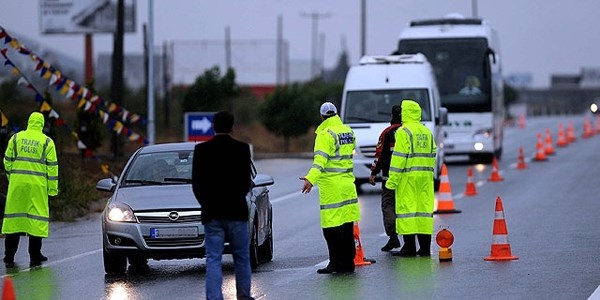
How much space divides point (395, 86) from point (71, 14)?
84.0 feet

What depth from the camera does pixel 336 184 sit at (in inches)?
564

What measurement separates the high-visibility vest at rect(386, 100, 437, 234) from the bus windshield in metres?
20.9

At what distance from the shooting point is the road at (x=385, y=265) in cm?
1323

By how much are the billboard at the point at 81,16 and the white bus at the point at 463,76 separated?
16602 mm

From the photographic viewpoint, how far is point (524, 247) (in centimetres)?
1692

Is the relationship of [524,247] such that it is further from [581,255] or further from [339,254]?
[339,254]

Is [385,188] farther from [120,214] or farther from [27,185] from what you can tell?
[27,185]

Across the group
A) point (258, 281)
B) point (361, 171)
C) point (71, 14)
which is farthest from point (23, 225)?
point (71, 14)

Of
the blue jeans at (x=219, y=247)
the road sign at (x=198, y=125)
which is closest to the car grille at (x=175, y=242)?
the blue jeans at (x=219, y=247)

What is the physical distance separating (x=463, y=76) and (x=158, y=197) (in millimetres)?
22442

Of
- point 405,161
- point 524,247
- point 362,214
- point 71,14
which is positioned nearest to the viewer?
point 405,161

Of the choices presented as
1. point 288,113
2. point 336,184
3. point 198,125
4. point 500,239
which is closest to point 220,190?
point 336,184

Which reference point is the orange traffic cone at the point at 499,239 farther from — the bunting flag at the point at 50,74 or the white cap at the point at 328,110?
the bunting flag at the point at 50,74

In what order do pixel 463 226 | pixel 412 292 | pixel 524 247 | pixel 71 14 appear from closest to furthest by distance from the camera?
pixel 412 292, pixel 524 247, pixel 463 226, pixel 71 14
